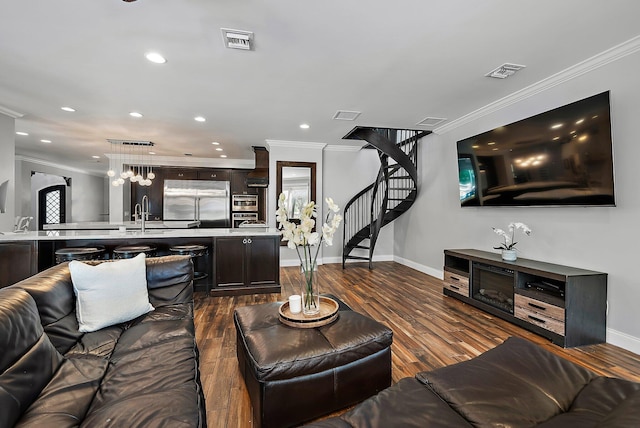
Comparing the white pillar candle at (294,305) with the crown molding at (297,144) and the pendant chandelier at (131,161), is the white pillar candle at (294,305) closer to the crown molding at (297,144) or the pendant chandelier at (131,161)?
the crown molding at (297,144)

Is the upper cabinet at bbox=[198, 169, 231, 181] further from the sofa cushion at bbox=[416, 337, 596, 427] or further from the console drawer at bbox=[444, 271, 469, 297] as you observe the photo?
the sofa cushion at bbox=[416, 337, 596, 427]

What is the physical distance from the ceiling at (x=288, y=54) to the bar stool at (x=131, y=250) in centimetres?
190

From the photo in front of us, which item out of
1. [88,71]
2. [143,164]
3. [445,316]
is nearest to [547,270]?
[445,316]

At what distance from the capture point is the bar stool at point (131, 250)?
3697mm

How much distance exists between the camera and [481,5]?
196 centimetres

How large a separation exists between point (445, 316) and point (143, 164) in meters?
7.91

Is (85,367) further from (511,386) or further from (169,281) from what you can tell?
(511,386)

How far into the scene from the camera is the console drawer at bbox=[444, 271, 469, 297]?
371 centimetres

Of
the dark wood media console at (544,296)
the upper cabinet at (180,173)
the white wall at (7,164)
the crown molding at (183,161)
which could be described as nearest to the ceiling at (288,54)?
the white wall at (7,164)

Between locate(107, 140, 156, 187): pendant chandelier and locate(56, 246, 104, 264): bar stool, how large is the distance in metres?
2.63

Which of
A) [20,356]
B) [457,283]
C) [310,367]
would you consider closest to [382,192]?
[457,283]

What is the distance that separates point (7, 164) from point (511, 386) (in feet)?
20.5

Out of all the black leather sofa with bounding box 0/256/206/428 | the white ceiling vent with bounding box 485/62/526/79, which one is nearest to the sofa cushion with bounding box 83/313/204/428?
the black leather sofa with bounding box 0/256/206/428

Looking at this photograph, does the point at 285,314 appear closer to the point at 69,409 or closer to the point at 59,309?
the point at 69,409
